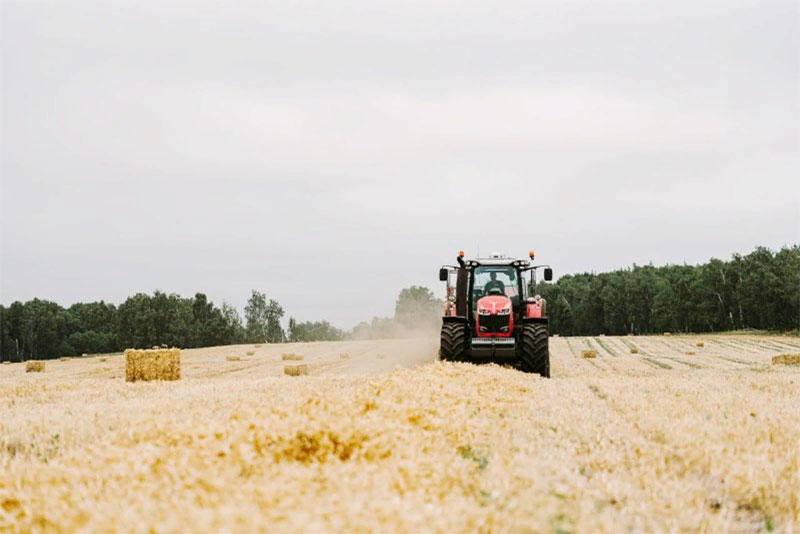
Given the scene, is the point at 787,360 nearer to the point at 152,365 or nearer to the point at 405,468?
the point at 152,365

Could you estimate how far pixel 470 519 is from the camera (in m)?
3.48

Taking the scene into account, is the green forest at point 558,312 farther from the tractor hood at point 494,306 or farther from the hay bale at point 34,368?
the tractor hood at point 494,306

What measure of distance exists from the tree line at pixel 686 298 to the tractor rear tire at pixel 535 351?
53.8m

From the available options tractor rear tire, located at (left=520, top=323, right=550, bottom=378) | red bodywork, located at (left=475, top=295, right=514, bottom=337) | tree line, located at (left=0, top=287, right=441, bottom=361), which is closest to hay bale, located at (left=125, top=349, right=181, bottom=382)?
red bodywork, located at (left=475, top=295, right=514, bottom=337)

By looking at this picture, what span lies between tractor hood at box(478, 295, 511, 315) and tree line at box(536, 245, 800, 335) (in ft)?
177

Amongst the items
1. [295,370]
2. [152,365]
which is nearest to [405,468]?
[152,365]

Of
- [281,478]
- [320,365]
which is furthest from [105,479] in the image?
[320,365]

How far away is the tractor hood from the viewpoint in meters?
14.7

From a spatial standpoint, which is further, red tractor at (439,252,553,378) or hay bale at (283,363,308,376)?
hay bale at (283,363,308,376)

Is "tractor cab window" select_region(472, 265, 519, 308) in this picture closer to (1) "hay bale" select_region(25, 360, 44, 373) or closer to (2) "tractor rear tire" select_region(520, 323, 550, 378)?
(2) "tractor rear tire" select_region(520, 323, 550, 378)

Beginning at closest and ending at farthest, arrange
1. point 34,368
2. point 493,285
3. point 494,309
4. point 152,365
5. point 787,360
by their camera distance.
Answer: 1. point 494,309
2. point 152,365
3. point 493,285
4. point 787,360
5. point 34,368

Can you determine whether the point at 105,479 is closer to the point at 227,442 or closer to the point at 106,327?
the point at 227,442

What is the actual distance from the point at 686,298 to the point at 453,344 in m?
71.2

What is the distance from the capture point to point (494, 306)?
1479 cm
